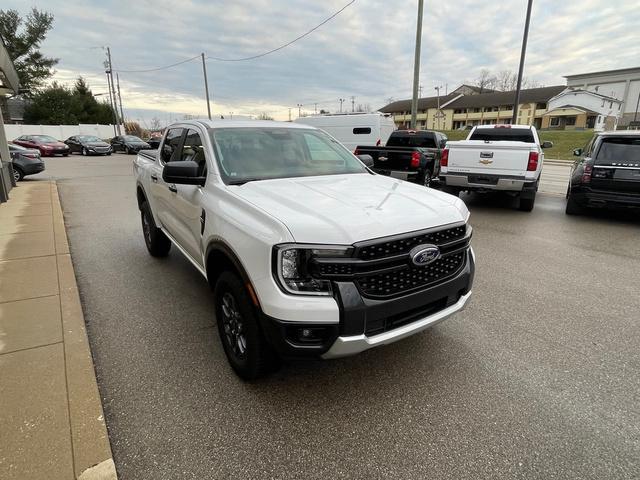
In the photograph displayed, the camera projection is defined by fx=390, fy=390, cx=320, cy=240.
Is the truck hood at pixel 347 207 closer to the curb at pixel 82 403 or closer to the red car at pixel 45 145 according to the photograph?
the curb at pixel 82 403

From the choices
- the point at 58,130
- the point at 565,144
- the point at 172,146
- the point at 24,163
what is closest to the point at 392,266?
the point at 172,146

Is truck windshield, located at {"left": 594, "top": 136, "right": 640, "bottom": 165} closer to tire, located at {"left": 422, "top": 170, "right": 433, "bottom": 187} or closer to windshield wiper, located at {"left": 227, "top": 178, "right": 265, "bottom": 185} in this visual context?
tire, located at {"left": 422, "top": 170, "right": 433, "bottom": 187}

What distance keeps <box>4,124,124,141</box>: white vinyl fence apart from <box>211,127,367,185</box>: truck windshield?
48.2 metres

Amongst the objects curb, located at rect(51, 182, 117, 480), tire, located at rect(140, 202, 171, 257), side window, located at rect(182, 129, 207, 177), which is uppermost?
side window, located at rect(182, 129, 207, 177)

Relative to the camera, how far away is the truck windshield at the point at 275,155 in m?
3.31

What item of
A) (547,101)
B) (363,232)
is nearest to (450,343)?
(363,232)

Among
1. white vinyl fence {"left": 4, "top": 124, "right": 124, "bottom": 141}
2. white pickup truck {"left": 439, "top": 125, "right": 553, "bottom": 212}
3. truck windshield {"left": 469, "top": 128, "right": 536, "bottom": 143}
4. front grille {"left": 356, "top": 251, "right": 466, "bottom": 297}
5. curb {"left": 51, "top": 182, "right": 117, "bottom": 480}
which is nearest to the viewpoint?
curb {"left": 51, "top": 182, "right": 117, "bottom": 480}

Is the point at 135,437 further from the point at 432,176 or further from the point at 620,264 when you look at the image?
the point at 432,176

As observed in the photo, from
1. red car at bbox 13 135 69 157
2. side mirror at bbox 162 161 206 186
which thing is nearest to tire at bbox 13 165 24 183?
red car at bbox 13 135 69 157

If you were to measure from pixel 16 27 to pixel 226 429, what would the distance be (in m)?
57.9

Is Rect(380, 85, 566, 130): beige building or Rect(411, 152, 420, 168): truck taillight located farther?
Rect(380, 85, 566, 130): beige building

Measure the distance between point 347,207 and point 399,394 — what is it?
1.34m

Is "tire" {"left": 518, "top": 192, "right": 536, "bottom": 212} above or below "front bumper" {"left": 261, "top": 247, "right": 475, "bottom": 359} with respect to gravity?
below

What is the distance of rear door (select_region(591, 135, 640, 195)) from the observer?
728cm
